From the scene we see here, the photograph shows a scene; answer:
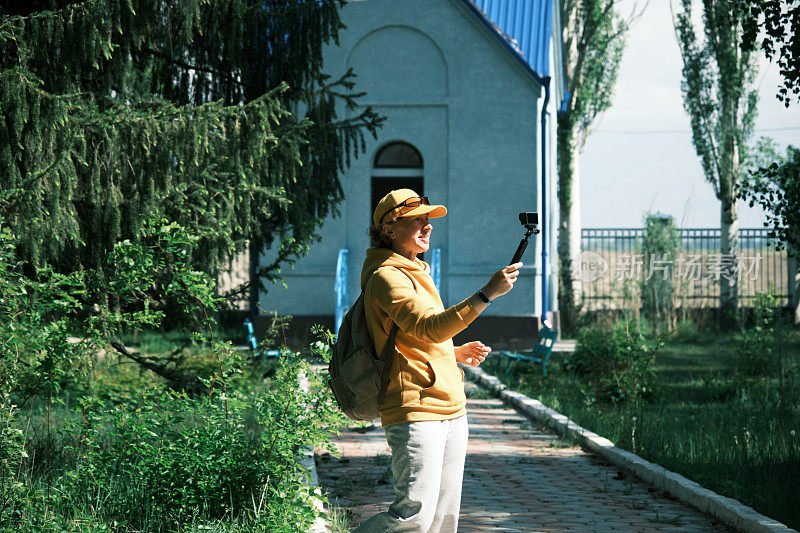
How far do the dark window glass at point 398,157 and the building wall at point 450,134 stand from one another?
0.30 m

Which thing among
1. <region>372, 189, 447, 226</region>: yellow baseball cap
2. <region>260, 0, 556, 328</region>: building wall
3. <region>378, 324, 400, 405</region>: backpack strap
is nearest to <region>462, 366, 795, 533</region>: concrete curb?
<region>378, 324, 400, 405</region>: backpack strap

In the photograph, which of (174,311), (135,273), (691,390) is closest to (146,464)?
(135,273)

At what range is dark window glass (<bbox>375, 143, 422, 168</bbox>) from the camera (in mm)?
16938

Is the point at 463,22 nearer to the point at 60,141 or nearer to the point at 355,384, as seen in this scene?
the point at 60,141

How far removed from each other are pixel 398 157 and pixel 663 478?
452 inches

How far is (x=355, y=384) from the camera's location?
3.62m

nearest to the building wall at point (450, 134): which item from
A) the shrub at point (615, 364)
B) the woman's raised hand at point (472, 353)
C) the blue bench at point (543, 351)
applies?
the shrub at point (615, 364)

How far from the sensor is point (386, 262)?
3.69m

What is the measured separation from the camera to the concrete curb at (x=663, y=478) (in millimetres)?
5215

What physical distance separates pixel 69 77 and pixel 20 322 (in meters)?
3.17

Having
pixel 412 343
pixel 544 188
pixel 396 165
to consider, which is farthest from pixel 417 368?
pixel 544 188

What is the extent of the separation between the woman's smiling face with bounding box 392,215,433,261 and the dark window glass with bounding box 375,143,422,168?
1327cm

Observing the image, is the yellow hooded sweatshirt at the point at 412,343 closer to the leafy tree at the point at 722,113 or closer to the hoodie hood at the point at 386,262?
the hoodie hood at the point at 386,262

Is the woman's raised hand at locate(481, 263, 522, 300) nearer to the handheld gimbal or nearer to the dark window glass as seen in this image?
the handheld gimbal
